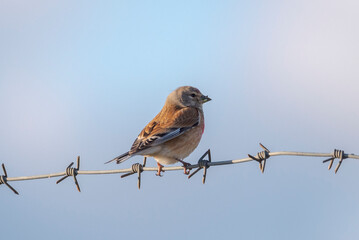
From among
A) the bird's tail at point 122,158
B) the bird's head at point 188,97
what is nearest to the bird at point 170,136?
the bird's tail at point 122,158

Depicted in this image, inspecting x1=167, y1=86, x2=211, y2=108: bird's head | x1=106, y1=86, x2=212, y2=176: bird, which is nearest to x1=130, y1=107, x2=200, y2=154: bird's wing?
x1=106, y1=86, x2=212, y2=176: bird

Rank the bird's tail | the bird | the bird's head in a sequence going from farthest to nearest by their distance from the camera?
the bird's head, the bird, the bird's tail

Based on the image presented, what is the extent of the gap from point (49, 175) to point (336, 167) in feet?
9.20

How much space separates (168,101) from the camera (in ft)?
30.1

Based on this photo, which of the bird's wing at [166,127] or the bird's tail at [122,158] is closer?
the bird's tail at [122,158]

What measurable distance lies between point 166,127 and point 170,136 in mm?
244

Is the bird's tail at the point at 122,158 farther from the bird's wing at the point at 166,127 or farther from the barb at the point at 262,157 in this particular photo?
the barb at the point at 262,157

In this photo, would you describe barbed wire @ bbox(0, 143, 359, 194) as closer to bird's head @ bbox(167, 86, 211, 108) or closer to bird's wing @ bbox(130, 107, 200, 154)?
bird's wing @ bbox(130, 107, 200, 154)

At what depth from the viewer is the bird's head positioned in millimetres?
9047

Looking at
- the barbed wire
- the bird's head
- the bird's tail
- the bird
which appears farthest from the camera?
the bird's head

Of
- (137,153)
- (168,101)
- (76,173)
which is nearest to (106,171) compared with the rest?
(76,173)

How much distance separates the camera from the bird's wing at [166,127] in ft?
24.5

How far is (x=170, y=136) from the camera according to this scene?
7750 millimetres

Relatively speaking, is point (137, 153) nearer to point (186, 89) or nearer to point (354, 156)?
point (186, 89)
